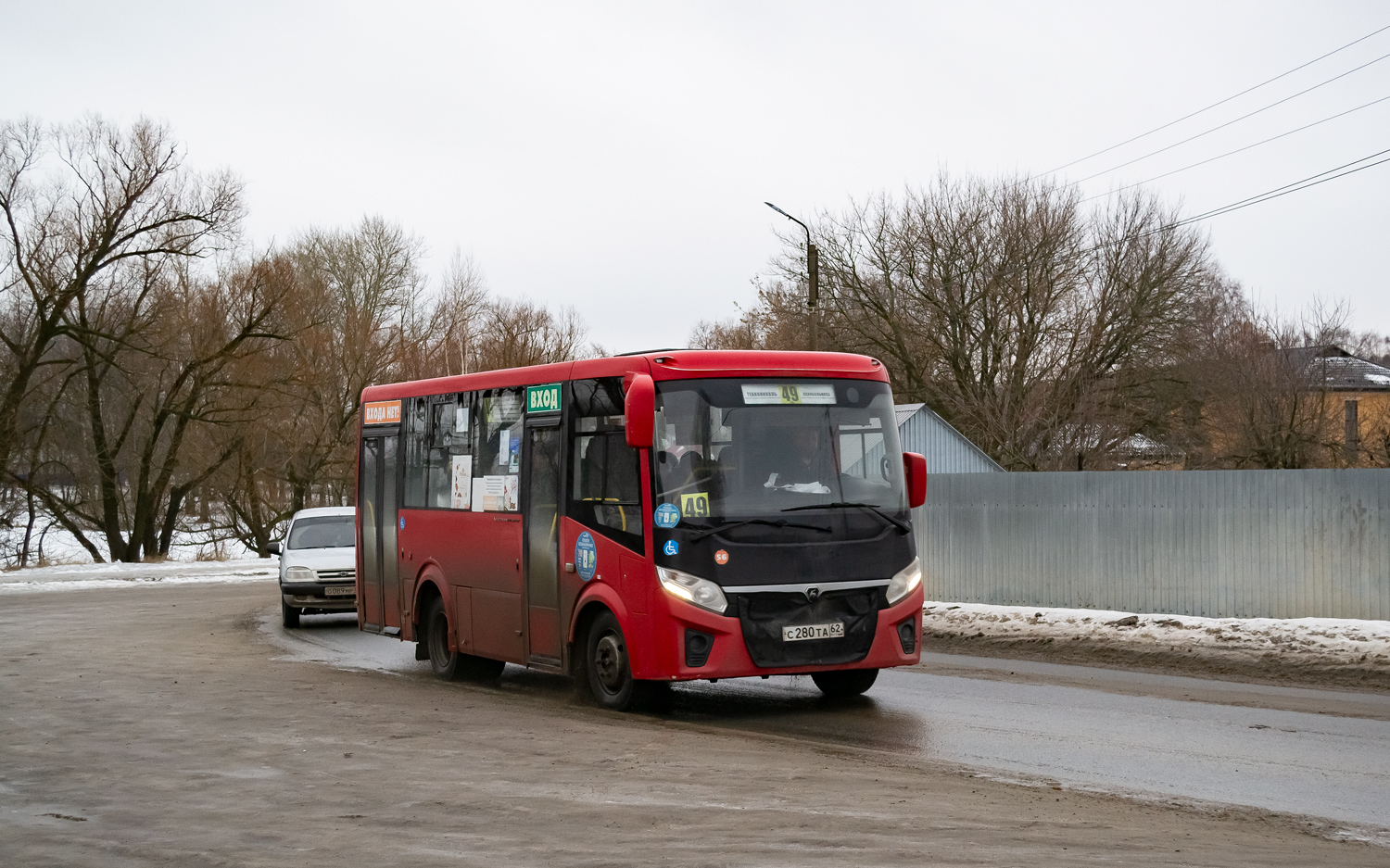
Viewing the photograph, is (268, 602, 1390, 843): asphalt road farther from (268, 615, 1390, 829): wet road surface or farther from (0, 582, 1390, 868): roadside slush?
(0, 582, 1390, 868): roadside slush

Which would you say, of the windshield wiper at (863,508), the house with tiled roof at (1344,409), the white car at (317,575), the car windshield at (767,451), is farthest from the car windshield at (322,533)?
the house with tiled roof at (1344,409)

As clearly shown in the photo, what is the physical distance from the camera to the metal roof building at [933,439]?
30.4m

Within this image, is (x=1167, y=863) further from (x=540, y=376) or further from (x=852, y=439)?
(x=540, y=376)

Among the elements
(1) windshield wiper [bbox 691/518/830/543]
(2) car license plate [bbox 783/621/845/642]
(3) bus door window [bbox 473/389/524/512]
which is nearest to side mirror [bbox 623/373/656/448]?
(1) windshield wiper [bbox 691/518/830/543]

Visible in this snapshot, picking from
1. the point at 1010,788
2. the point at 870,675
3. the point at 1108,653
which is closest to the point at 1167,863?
the point at 1010,788

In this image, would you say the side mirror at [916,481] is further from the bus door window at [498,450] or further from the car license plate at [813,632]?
the bus door window at [498,450]

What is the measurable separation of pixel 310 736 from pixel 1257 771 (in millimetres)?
6067

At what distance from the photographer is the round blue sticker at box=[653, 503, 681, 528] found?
1061 centimetres

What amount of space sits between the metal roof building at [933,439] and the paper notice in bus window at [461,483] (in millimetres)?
17494

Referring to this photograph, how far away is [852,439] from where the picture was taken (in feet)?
37.2

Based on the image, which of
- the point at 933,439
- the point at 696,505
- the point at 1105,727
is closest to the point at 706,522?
the point at 696,505

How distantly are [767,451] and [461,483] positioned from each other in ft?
13.1

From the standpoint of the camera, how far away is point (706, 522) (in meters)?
10.6

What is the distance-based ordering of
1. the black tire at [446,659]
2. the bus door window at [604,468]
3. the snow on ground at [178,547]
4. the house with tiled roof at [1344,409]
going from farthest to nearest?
the snow on ground at [178,547] → the house with tiled roof at [1344,409] → the black tire at [446,659] → the bus door window at [604,468]
